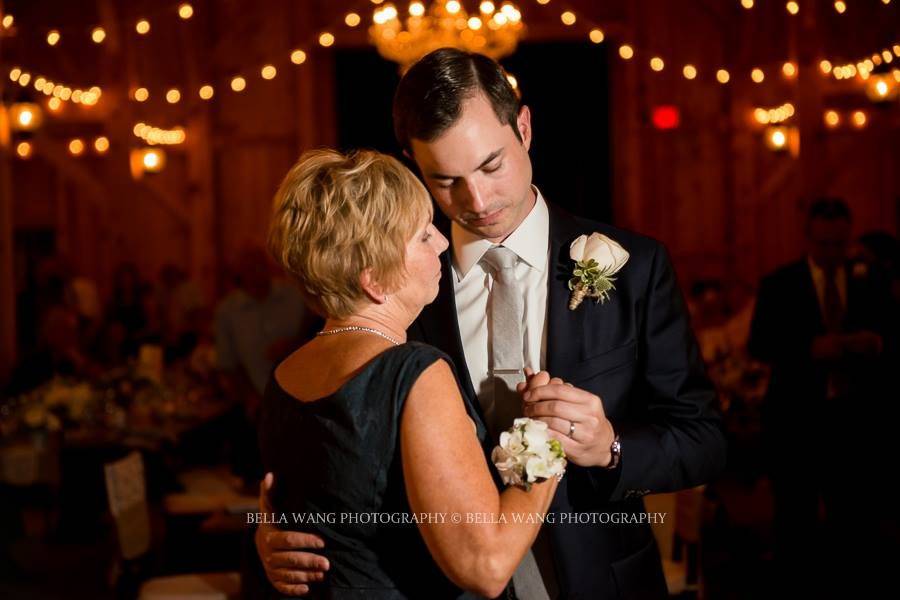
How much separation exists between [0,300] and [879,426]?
668 centimetres

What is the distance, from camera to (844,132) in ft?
35.6

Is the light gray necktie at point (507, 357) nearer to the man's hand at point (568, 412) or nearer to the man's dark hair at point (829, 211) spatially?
the man's hand at point (568, 412)

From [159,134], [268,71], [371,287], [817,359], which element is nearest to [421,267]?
[371,287]

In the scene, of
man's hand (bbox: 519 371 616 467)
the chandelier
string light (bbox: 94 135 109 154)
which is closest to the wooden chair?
man's hand (bbox: 519 371 616 467)

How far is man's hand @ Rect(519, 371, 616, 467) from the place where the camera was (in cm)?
174

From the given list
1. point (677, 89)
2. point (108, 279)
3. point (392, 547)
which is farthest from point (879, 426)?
point (108, 279)

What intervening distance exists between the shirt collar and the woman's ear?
429 mm

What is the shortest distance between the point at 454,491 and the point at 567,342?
22.0 inches

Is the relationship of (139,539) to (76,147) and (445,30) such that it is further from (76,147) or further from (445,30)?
(76,147)

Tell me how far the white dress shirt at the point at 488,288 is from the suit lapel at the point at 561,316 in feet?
0.13

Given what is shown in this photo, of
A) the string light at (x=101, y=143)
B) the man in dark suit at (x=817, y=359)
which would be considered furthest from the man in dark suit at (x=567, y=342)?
the string light at (x=101, y=143)

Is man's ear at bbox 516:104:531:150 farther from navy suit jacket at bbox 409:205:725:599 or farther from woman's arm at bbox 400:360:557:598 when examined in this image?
woman's arm at bbox 400:360:557:598

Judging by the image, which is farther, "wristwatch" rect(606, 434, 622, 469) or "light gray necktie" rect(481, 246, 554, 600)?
"light gray necktie" rect(481, 246, 554, 600)

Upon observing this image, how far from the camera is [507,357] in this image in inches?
82.6
